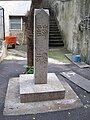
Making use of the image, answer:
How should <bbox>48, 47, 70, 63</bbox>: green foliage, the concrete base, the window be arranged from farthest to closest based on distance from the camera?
the window < <bbox>48, 47, 70, 63</bbox>: green foliage < the concrete base

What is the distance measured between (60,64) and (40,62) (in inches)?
170

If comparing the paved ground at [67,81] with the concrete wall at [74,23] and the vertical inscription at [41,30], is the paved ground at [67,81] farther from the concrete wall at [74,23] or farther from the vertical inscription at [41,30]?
the vertical inscription at [41,30]

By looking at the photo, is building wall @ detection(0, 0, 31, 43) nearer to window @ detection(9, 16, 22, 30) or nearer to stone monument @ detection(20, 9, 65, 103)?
window @ detection(9, 16, 22, 30)

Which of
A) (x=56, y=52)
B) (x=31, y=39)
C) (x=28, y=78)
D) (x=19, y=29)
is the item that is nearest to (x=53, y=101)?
(x=28, y=78)

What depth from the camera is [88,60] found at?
35.1ft

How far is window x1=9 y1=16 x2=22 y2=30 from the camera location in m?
17.2

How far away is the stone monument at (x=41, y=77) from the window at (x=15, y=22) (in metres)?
10.6

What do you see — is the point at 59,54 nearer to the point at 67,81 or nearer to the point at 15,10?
the point at 67,81

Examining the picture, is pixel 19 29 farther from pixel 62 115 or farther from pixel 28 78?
pixel 62 115

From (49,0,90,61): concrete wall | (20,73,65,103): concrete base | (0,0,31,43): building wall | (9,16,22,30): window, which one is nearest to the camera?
(20,73,65,103): concrete base

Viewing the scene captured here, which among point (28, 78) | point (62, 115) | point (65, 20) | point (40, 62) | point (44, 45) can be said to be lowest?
point (62, 115)

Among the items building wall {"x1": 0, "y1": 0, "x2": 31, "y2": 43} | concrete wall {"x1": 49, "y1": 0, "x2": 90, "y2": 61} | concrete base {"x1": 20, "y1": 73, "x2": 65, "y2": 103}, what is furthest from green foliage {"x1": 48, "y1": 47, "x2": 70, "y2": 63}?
concrete base {"x1": 20, "y1": 73, "x2": 65, "y2": 103}

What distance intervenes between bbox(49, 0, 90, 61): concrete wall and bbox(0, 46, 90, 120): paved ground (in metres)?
1.44

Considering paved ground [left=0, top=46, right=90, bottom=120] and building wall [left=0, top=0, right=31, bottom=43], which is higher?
building wall [left=0, top=0, right=31, bottom=43]
